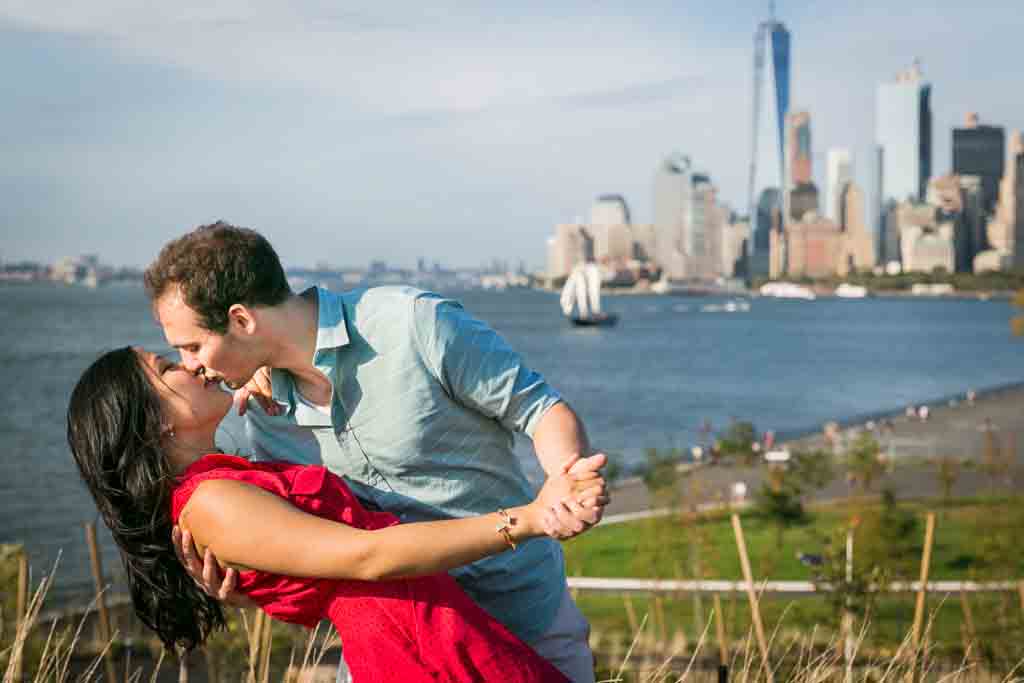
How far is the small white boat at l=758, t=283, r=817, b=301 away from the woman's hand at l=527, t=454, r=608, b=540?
178m

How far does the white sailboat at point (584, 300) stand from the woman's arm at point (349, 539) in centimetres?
10028

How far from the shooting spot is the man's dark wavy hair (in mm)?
1878

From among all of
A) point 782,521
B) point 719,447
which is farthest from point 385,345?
point 719,447

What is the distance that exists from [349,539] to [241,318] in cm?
38

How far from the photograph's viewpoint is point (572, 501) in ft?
5.81

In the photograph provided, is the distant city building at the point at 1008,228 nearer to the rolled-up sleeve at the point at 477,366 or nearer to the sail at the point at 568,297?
the sail at the point at 568,297

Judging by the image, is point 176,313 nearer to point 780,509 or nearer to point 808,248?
point 780,509

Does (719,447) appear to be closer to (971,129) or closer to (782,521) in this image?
(782,521)

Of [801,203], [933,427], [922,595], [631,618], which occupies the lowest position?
[933,427]

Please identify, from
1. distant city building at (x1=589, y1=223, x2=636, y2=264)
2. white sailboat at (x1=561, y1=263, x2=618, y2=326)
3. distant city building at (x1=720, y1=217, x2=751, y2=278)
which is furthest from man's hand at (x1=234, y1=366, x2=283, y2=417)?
distant city building at (x1=720, y1=217, x2=751, y2=278)

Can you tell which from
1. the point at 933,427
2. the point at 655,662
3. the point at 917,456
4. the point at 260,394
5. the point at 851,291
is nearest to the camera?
the point at 260,394

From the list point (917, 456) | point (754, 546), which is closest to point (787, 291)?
point (917, 456)

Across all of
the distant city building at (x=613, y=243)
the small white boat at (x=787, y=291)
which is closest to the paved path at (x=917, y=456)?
the small white boat at (x=787, y=291)

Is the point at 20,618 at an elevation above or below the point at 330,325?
below
